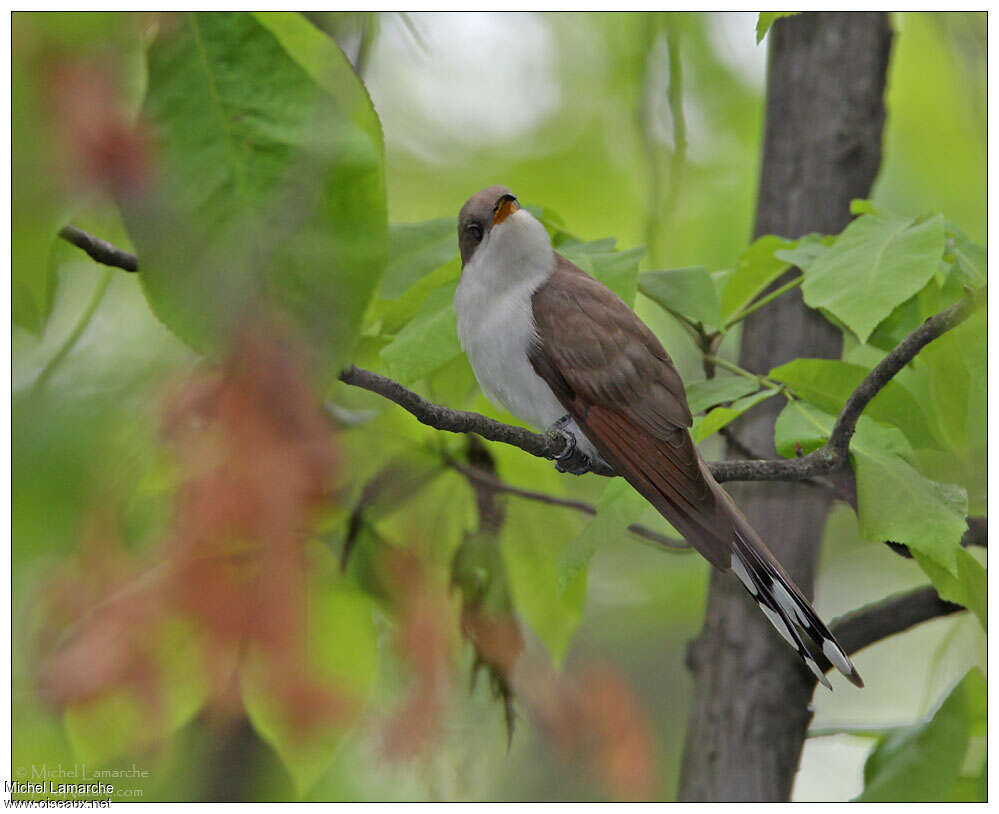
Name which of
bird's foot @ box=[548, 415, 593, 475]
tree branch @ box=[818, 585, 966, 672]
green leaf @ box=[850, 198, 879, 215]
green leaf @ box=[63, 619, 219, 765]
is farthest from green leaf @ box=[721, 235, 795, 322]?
green leaf @ box=[63, 619, 219, 765]

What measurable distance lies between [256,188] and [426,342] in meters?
0.41

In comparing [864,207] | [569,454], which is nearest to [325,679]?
[569,454]

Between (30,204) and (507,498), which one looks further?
(507,498)

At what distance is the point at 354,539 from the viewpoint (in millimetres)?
783

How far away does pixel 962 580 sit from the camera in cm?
67

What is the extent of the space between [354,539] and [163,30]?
0.55 m

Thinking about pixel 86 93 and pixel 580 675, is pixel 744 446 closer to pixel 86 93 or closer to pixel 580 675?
pixel 580 675

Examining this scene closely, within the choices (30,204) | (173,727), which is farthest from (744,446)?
(30,204)

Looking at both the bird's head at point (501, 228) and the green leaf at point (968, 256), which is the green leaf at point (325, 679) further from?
the green leaf at point (968, 256)

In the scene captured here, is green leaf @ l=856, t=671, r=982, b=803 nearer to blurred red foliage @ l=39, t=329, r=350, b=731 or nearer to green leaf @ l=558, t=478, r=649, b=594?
green leaf @ l=558, t=478, r=649, b=594

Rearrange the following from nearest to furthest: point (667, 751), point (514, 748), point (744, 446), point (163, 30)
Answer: point (163, 30), point (514, 748), point (744, 446), point (667, 751)

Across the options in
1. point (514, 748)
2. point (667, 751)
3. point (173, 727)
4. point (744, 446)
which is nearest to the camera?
point (173, 727)

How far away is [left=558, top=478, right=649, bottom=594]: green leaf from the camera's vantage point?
66 cm

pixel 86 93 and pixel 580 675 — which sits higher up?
pixel 86 93
